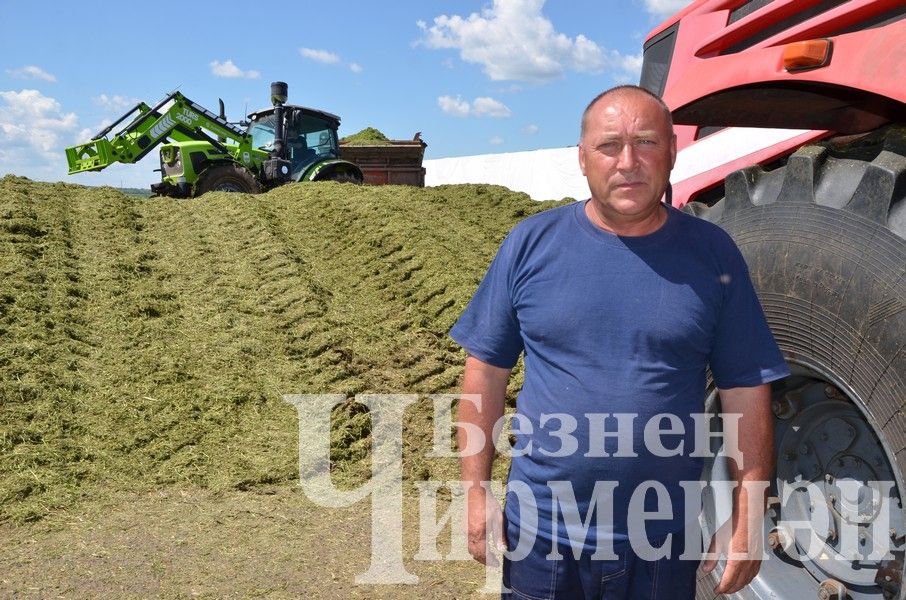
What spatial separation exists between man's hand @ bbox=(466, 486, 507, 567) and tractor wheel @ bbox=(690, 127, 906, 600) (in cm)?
93

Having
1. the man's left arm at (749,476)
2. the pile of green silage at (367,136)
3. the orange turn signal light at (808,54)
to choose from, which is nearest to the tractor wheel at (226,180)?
the pile of green silage at (367,136)

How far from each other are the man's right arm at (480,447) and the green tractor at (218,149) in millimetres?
12960

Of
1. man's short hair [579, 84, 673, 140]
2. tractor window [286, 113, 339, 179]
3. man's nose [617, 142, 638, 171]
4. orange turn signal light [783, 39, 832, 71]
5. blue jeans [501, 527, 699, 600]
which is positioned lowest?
blue jeans [501, 527, 699, 600]

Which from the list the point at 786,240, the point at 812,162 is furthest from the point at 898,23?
the point at 786,240

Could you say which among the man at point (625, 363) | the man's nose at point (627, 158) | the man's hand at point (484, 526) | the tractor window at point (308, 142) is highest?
the tractor window at point (308, 142)

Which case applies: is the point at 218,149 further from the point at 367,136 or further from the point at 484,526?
the point at 484,526

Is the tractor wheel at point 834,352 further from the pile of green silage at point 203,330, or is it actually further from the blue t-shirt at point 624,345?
the pile of green silage at point 203,330

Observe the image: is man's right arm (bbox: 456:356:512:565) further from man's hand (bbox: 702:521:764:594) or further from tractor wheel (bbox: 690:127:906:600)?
tractor wheel (bbox: 690:127:906:600)

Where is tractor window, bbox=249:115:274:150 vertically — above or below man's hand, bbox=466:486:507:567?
above

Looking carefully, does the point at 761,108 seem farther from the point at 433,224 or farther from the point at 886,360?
the point at 433,224

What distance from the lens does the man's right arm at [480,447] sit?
2.03 m

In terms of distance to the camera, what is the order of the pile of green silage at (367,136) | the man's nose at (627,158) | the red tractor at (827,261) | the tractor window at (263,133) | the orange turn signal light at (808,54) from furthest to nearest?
the pile of green silage at (367,136) < the tractor window at (263,133) < the orange turn signal light at (808,54) < the red tractor at (827,261) < the man's nose at (627,158)

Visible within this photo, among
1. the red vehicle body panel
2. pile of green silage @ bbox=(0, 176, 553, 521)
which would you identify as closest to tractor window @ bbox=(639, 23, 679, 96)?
the red vehicle body panel

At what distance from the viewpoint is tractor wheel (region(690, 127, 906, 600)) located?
1.92m
